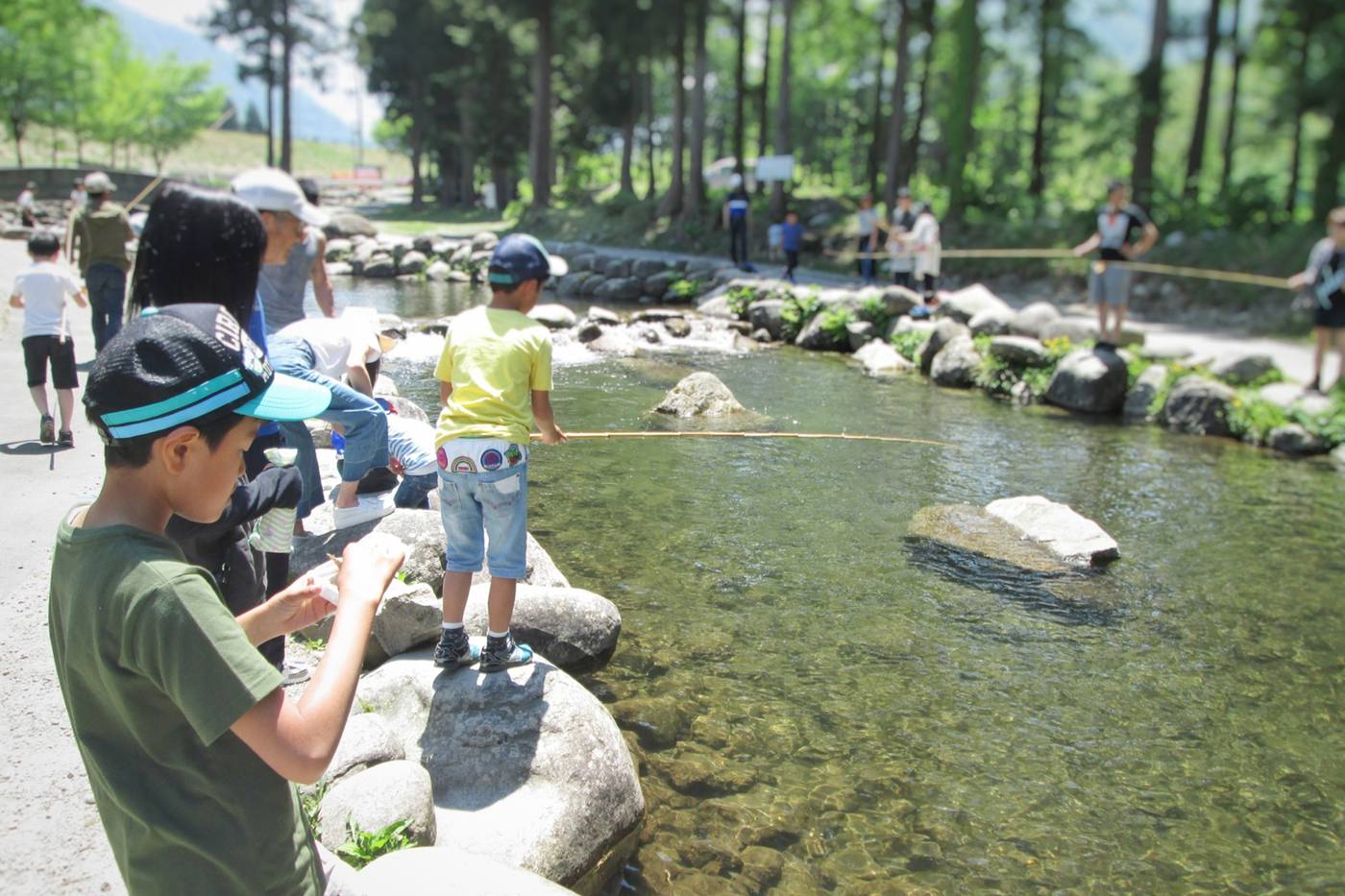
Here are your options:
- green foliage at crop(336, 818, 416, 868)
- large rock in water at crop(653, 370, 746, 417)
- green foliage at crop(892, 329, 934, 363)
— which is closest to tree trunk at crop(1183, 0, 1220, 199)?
green foliage at crop(892, 329, 934, 363)

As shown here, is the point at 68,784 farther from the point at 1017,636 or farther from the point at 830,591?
the point at 1017,636

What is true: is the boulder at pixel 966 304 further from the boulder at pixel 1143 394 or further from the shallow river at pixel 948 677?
the shallow river at pixel 948 677

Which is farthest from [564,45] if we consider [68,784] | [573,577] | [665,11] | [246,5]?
[68,784]

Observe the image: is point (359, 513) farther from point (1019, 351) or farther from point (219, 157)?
point (219, 157)

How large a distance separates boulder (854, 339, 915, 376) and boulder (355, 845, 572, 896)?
1192 centimetres

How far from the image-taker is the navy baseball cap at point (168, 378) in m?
1.59

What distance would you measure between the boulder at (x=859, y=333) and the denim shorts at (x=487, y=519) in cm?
1244

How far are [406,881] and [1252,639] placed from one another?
4984 millimetres

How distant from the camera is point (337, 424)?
5391 mm

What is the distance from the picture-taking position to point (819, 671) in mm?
5027

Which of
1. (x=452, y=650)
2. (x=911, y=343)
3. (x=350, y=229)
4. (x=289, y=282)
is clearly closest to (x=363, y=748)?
(x=452, y=650)

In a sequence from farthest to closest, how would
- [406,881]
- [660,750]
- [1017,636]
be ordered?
1. [1017,636]
2. [660,750]
3. [406,881]

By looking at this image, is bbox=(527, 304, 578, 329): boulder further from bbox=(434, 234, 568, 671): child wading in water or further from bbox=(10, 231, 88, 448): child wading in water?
bbox=(434, 234, 568, 671): child wading in water

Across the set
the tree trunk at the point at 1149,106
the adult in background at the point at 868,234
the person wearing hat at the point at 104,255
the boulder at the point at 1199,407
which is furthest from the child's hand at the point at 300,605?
the tree trunk at the point at 1149,106
